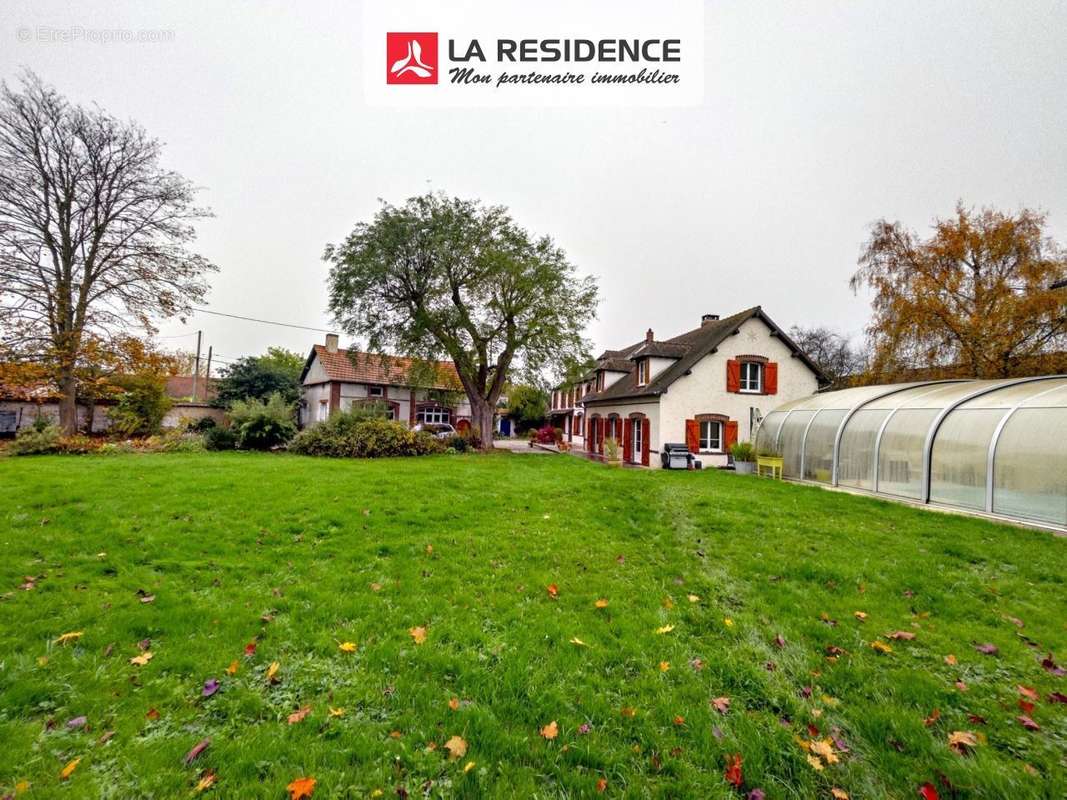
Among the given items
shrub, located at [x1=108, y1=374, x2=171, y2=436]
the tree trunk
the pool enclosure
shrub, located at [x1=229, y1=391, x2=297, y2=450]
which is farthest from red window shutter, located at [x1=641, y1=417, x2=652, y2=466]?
the tree trunk

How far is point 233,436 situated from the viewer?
1823cm

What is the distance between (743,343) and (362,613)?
1934cm

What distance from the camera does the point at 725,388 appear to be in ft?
62.5

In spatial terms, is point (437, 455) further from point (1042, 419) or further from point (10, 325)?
point (1042, 419)

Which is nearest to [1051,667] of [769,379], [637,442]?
[637,442]

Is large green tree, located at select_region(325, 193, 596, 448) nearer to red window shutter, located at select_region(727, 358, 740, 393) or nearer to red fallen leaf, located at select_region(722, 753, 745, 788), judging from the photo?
red window shutter, located at select_region(727, 358, 740, 393)

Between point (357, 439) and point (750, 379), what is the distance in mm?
17590

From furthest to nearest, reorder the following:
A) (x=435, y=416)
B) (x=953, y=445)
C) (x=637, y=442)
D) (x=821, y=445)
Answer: (x=435, y=416) → (x=637, y=442) → (x=821, y=445) → (x=953, y=445)

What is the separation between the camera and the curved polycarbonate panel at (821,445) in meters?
13.8

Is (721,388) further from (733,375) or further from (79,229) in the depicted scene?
(79,229)

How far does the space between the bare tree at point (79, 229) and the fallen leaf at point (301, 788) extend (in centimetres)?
2254

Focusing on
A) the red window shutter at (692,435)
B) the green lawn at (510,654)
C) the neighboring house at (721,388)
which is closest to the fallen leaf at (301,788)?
the green lawn at (510,654)

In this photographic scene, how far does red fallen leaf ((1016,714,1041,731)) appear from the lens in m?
2.83

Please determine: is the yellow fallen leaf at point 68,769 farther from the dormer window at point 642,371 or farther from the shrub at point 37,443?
the dormer window at point 642,371
